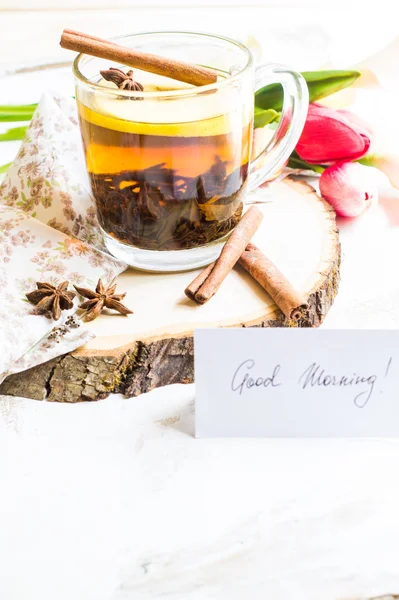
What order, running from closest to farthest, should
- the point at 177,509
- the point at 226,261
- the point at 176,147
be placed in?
the point at 177,509, the point at 176,147, the point at 226,261

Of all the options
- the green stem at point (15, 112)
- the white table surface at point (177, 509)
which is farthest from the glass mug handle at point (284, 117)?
the green stem at point (15, 112)

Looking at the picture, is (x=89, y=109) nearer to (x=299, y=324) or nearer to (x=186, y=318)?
(x=186, y=318)

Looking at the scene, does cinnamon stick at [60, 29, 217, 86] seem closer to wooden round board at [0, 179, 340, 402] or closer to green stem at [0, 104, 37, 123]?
wooden round board at [0, 179, 340, 402]

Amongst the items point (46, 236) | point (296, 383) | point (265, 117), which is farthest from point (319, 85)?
point (296, 383)

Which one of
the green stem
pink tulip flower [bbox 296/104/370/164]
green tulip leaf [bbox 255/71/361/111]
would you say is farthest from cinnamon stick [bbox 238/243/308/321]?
the green stem

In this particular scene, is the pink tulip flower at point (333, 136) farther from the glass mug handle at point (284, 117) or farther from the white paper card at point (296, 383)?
the white paper card at point (296, 383)

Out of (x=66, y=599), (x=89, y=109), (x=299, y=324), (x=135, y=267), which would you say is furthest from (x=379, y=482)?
(x=89, y=109)

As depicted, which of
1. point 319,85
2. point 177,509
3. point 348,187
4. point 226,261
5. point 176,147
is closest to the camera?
point 177,509

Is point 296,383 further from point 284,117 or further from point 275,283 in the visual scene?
point 284,117
